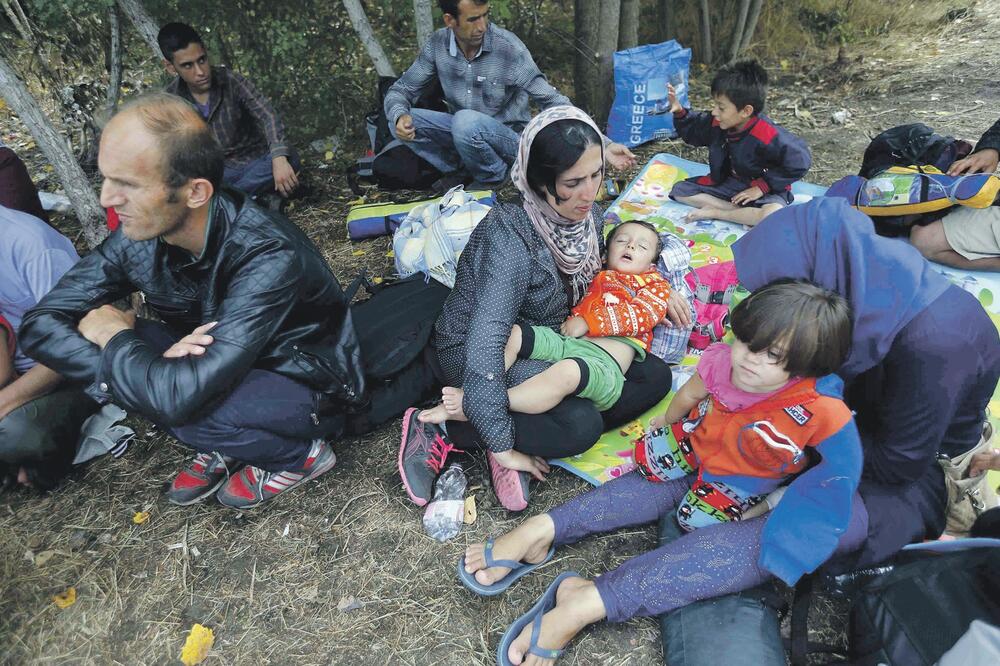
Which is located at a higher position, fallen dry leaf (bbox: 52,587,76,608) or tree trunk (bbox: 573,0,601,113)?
tree trunk (bbox: 573,0,601,113)

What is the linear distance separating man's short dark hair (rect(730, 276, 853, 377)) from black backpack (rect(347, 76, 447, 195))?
3553 millimetres

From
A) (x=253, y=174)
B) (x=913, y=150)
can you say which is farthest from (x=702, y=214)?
(x=253, y=174)

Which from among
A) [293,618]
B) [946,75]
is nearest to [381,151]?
[293,618]

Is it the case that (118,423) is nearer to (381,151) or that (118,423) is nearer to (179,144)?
(179,144)

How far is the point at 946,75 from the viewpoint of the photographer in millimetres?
5973

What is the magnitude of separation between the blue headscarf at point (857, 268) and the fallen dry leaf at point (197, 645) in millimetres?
2396

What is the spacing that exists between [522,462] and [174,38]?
3.69 metres

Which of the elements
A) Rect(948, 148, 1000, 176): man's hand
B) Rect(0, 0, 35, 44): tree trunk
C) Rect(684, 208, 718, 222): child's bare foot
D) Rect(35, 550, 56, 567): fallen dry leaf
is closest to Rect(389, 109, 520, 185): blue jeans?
Rect(684, 208, 718, 222): child's bare foot

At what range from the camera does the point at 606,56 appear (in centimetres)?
532

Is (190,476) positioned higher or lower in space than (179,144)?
lower

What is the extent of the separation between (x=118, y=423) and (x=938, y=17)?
927 centimetres

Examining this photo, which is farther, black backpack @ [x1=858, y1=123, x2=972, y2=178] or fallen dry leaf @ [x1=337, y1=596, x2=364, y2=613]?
black backpack @ [x1=858, y1=123, x2=972, y2=178]

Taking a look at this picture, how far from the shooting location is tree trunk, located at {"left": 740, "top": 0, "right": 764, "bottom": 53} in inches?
256

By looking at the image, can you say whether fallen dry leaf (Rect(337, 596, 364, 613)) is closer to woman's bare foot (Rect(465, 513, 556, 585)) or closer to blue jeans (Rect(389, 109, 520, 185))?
woman's bare foot (Rect(465, 513, 556, 585))
